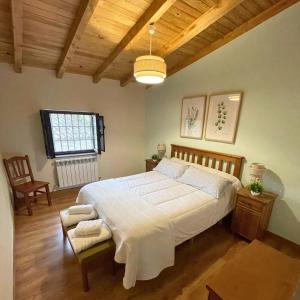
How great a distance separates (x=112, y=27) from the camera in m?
2.29

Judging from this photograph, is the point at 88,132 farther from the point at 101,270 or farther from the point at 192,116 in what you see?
the point at 101,270

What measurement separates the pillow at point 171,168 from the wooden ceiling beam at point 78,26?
92.7 inches

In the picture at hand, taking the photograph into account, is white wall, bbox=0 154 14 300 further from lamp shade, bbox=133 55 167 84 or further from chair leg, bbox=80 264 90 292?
lamp shade, bbox=133 55 167 84

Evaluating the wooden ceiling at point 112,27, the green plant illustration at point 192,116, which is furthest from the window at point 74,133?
the green plant illustration at point 192,116

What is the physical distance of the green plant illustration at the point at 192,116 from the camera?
3.27 meters

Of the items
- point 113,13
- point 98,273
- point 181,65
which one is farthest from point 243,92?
point 98,273

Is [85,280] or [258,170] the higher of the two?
[258,170]

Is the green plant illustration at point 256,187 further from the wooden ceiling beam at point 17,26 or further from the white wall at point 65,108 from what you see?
the wooden ceiling beam at point 17,26

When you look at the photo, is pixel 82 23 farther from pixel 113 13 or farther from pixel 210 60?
pixel 210 60

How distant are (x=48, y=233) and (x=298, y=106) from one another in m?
3.69

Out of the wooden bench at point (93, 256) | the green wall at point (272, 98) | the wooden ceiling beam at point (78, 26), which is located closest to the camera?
the wooden bench at point (93, 256)

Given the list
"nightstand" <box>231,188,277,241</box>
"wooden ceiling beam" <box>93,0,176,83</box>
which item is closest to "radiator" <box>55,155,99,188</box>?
"wooden ceiling beam" <box>93,0,176,83</box>

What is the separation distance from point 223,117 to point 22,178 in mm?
3716

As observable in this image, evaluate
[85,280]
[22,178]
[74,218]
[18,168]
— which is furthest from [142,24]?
[22,178]
